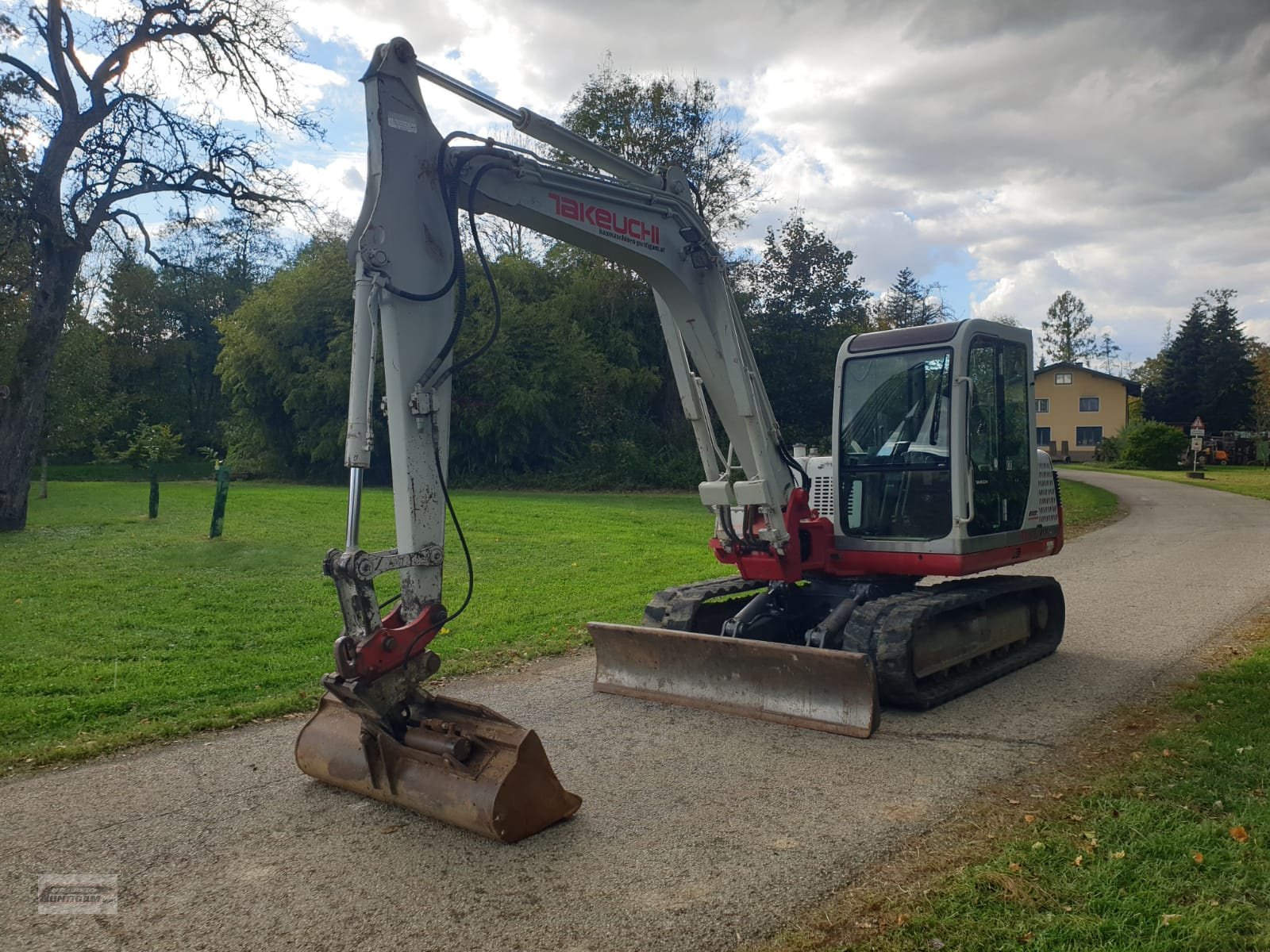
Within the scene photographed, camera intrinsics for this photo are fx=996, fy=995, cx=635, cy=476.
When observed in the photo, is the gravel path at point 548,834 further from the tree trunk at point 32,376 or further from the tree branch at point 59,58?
the tree branch at point 59,58

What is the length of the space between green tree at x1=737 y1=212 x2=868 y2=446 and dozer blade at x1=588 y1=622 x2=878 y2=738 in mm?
27144

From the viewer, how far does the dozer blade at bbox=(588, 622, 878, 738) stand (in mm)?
5938

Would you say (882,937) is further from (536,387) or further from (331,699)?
(536,387)

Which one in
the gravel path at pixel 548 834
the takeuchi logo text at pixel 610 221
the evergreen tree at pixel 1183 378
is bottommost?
the gravel path at pixel 548 834

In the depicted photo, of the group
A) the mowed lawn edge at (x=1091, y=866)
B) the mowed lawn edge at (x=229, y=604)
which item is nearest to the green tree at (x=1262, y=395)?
the mowed lawn edge at (x=229, y=604)

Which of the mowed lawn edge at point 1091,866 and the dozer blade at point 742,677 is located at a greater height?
the dozer blade at point 742,677

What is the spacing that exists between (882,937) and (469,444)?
2911 cm

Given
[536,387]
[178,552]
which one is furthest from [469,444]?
[178,552]

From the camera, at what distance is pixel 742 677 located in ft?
20.9

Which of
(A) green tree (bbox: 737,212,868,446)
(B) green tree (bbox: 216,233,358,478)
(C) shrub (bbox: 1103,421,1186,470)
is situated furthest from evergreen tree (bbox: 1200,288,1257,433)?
(B) green tree (bbox: 216,233,358,478)

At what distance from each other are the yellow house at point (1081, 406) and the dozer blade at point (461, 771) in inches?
2589

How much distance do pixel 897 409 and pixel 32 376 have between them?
17136mm

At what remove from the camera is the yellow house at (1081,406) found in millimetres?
64938

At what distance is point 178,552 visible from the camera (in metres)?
14.1
